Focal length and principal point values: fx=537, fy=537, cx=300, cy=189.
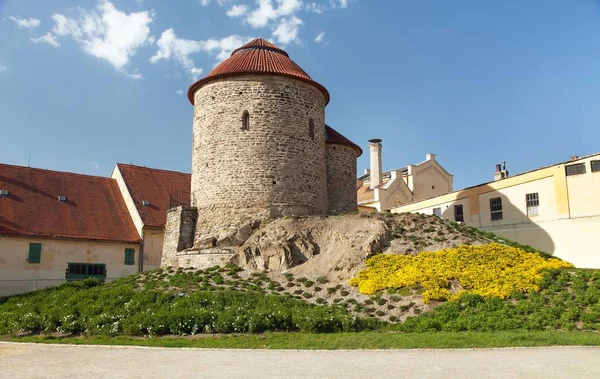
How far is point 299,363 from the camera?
1007 centimetres

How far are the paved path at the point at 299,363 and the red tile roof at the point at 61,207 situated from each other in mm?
17133

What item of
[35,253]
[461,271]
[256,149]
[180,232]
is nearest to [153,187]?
[35,253]

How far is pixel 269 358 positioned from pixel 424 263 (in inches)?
365

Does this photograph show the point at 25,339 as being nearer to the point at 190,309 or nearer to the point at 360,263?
the point at 190,309

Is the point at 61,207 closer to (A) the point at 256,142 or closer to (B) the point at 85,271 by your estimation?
(B) the point at 85,271

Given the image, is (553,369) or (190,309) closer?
(553,369)

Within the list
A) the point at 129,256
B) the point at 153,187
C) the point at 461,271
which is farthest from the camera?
the point at 153,187

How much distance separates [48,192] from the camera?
3091 cm

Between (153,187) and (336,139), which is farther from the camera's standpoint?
(153,187)

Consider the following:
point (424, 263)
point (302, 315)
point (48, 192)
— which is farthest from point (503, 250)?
point (48, 192)

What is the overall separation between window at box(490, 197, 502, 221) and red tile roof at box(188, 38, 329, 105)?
1163 cm

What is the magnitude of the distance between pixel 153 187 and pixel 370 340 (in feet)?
81.6

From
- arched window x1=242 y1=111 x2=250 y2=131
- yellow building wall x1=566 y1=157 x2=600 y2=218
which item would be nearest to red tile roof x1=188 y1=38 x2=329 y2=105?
arched window x1=242 y1=111 x2=250 y2=131

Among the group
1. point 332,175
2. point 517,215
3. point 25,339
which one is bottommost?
point 25,339
